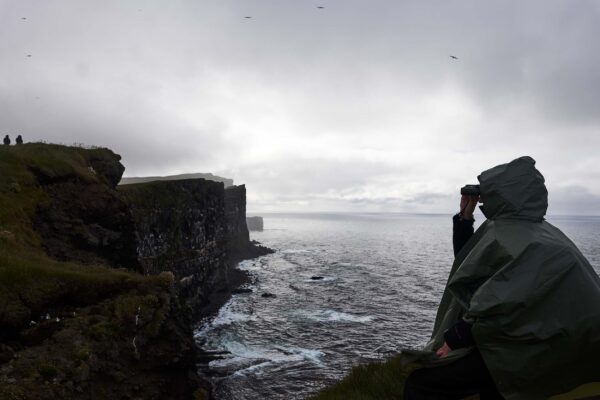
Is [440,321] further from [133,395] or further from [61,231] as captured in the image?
[61,231]

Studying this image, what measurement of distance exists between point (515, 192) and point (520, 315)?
57.0 inches

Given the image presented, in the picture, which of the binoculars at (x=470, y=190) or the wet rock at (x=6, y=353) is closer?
the binoculars at (x=470, y=190)

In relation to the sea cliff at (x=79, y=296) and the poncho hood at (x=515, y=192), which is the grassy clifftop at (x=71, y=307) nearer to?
the sea cliff at (x=79, y=296)

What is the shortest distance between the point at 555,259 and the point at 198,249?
4559cm

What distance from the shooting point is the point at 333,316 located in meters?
39.6

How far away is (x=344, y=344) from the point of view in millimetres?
30844

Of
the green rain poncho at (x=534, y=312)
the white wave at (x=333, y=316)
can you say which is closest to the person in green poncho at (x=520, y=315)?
the green rain poncho at (x=534, y=312)

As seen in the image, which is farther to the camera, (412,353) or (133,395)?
(133,395)

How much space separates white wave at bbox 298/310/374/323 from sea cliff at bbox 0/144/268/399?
1992 cm

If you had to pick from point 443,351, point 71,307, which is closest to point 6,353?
point 71,307

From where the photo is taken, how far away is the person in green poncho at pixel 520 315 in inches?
152

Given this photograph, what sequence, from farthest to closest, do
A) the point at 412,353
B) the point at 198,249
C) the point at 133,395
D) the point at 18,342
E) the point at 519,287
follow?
the point at 198,249 < the point at 133,395 < the point at 18,342 < the point at 412,353 < the point at 519,287

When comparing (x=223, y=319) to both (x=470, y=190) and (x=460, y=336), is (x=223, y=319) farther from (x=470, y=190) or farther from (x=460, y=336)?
(x=460, y=336)

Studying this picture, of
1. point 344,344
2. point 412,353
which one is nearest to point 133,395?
point 412,353
